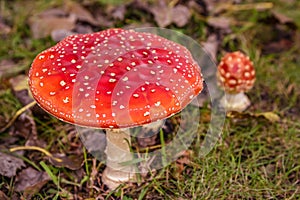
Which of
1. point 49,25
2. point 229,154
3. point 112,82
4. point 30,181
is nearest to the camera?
point 112,82

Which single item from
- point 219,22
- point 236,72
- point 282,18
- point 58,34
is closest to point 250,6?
point 282,18

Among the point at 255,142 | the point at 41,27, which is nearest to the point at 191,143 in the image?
the point at 255,142

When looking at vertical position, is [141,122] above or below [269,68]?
above

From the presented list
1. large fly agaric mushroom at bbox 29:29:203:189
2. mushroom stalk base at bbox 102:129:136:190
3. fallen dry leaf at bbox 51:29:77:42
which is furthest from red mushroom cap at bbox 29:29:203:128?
fallen dry leaf at bbox 51:29:77:42

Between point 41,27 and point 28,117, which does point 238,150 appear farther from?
point 41,27

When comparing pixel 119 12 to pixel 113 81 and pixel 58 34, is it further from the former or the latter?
pixel 113 81

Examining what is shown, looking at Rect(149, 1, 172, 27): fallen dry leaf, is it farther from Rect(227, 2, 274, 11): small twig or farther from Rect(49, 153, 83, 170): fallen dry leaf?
Rect(49, 153, 83, 170): fallen dry leaf
